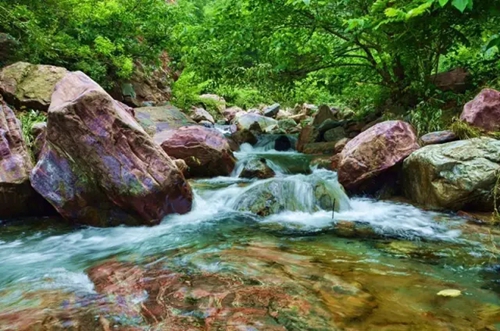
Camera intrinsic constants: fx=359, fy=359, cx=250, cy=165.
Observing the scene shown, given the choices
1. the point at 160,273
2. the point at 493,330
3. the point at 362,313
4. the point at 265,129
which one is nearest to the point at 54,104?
the point at 160,273

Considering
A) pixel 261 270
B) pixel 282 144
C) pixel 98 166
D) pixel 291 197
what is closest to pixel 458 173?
pixel 291 197

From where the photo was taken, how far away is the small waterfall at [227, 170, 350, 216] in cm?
547

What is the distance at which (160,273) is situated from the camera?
9.86 ft

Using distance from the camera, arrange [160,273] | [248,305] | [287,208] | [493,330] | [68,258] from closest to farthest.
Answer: [493,330], [248,305], [160,273], [68,258], [287,208]

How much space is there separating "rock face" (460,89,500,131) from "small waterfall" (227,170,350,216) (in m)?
2.39

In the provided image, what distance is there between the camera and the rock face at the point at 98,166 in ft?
14.8

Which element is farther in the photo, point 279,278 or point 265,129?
point 265,129

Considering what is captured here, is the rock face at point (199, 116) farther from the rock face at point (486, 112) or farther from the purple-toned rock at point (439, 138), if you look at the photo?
the rock face at point (486, 112)

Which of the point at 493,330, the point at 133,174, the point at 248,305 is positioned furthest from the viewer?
the point at 133,174

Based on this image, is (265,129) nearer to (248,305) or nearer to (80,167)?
(80,167)

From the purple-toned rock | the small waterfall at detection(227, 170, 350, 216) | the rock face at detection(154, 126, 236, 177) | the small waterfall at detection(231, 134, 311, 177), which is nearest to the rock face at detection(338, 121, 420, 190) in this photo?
the purple-toned rock

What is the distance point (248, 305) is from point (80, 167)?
332cm

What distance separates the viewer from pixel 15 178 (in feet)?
15.8

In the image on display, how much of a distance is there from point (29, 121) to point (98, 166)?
9.99 ft
